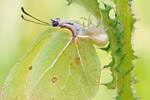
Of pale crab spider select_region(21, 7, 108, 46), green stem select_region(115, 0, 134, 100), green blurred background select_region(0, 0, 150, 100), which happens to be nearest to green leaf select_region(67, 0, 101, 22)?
pale crab spider select_region(21, 7, 108, 46)

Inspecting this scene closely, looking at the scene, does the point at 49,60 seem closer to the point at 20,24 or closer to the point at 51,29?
the point at 51,29

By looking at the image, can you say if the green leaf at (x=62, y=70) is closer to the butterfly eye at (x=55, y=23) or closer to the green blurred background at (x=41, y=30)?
the butterfly eye at (x=55, y=23)

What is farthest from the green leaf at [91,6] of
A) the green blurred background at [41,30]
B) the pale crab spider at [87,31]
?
the green blurred background at [41,30]

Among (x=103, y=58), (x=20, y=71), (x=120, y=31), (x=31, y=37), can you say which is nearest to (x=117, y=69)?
(x=120, y=31)

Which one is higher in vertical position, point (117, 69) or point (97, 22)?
point (97, 22)

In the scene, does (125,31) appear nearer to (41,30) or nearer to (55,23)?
(55,23)

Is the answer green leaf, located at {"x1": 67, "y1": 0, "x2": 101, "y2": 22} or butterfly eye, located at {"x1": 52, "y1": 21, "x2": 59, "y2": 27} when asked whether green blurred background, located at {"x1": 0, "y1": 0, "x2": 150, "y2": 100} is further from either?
green leaf, located at {"x1": 67, "y1": 0, "x2": 101, "y2": 22}

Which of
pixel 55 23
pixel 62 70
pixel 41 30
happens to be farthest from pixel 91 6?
pixel 41 30
